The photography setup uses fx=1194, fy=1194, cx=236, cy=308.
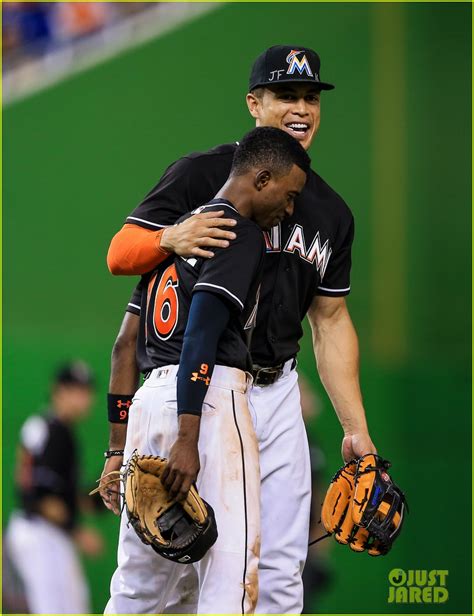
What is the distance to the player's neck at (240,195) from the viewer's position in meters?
3.80

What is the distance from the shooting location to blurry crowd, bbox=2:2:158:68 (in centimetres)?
1070

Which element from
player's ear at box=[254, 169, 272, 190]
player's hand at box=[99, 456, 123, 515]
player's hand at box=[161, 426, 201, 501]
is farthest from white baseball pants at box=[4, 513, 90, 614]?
player's ear at box=[254, 169, 272, 190]

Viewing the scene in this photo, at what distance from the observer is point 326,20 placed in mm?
9836

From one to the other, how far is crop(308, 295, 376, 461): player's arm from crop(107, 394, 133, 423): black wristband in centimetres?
76

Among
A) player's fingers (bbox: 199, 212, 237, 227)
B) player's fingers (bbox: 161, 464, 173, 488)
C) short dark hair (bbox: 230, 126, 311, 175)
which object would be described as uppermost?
short dark hair (bbox: 230, 126, 311, 175)

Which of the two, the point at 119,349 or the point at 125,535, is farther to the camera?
the point at 119,349

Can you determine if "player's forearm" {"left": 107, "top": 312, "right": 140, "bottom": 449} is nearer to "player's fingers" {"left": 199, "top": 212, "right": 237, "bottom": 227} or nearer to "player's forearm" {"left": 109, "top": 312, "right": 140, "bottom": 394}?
"player's forearm" {"left": 109, "top": 312, "right": 140, "bottom": 394}

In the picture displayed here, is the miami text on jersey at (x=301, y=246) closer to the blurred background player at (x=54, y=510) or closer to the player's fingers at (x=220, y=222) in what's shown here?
the player's fingers at (x=220, y=222)

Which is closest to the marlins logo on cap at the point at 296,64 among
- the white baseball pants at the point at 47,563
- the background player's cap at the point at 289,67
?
the background player's cap at the point at 289,67

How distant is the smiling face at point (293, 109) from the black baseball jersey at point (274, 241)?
0.64ft

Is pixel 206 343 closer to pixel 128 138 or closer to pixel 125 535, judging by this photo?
pixel 125 535

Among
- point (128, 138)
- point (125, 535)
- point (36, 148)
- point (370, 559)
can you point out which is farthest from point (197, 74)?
point (125, 535)

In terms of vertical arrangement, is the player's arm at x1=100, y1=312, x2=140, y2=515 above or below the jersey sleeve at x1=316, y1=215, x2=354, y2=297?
below

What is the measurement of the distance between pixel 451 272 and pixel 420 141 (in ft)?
3.65
